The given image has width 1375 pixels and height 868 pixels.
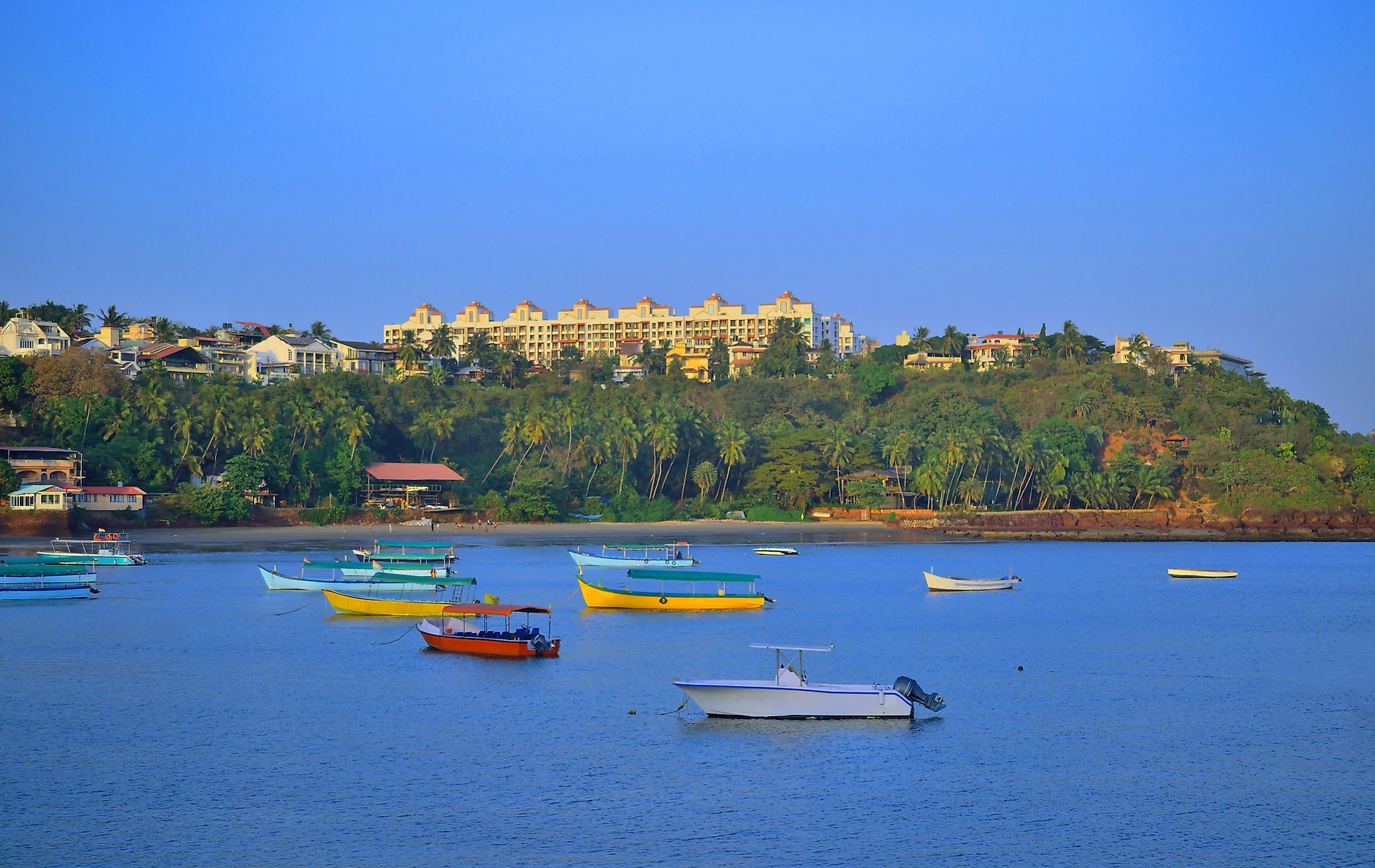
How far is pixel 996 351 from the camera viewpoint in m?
180

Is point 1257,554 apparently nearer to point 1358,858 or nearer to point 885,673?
point 885,673

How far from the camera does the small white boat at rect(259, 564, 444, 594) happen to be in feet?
184

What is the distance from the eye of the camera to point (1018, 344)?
599 ft

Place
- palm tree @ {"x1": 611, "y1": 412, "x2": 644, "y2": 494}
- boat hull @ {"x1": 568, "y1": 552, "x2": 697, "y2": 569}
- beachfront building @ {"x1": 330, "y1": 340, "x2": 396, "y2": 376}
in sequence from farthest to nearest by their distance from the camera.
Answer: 1. beachfront building @ {"x1": 330, "y1": 340, "x2": 396, "y2": 376}
2. palm tree @ {"x1": 611, "y1": 412, "x2": 644, "y2": 494}
3. boat hull @ {"x1": 568, "y1": 552, "x2": 697, "y2": 569}

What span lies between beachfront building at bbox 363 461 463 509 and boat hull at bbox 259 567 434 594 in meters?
42.3

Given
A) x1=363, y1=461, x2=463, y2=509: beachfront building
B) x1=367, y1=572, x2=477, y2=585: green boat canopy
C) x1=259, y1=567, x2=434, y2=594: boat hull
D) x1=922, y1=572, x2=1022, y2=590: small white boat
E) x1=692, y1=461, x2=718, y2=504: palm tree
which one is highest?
x1=692, y1=461, x2=718, y2=504: palm tree

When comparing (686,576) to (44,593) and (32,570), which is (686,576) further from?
(32,570)

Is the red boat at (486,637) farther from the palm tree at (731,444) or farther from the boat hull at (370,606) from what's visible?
the palm tree at (731,444)

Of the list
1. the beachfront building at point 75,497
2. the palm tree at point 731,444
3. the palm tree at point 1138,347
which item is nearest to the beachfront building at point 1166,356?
the palm tree at point 1138,347

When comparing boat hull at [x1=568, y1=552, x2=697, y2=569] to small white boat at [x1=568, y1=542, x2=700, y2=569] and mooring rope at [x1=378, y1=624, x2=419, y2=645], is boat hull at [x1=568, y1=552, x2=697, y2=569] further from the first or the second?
mooring rope at [x1=378, y1=624, x2=419, y2=645]

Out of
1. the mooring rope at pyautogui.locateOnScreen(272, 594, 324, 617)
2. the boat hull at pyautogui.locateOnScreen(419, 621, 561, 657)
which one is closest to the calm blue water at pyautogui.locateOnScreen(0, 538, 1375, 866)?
the boat hull at pyautogui.locateOnScreen(419, 621, 561, 657)

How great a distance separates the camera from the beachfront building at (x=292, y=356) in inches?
5615

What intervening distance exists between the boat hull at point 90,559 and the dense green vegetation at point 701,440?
19873mm

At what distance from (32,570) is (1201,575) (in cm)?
6293
